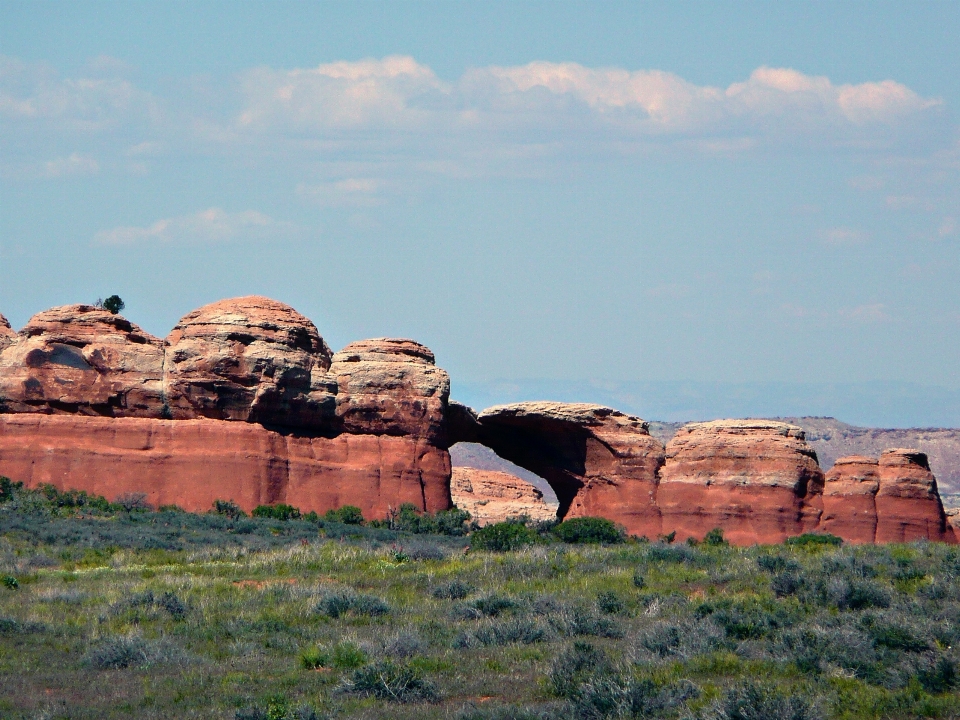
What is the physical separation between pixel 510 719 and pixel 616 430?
1243 inches

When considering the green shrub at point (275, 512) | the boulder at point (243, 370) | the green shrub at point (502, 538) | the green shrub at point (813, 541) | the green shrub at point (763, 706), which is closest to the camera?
the green shrub at point (763, 706)

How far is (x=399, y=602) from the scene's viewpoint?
19672 mm

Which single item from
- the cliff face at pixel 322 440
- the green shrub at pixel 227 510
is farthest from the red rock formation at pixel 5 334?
the green shrub at pixel 227 510

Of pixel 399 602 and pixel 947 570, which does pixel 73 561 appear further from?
pixel 947 570

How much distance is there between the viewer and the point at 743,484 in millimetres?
41094

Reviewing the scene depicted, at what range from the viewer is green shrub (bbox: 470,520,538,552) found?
29578 mm

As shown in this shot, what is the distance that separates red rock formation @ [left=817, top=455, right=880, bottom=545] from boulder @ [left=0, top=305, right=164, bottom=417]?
21.3 m

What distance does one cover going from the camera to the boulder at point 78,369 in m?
39.0

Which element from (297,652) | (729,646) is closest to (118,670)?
(297,652)

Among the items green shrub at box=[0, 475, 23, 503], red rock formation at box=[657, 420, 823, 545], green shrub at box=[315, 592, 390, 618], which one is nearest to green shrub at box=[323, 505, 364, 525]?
green shrub at box=[0, 475, 23, 503]

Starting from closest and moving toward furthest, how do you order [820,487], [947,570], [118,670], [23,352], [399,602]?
1. [118,670]
2. [399,602]
3. [947,570]
4. [23,352]
5. [820,487]

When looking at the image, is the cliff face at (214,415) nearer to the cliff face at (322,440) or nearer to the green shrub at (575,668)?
the cliff face at (322,440)

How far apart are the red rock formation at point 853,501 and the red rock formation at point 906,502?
9.8 inches

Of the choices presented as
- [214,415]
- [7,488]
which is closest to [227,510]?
[214,415]
